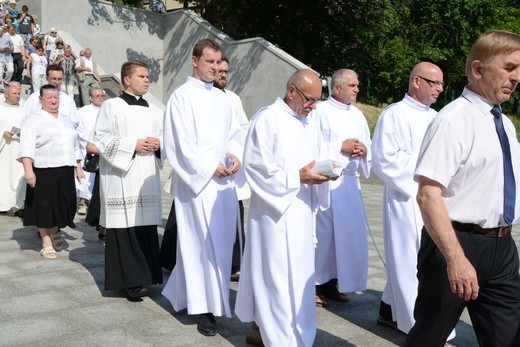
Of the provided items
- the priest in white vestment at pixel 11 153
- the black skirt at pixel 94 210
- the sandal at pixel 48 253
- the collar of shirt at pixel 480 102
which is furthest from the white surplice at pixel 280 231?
the priest in white vestment at pixel 11 153

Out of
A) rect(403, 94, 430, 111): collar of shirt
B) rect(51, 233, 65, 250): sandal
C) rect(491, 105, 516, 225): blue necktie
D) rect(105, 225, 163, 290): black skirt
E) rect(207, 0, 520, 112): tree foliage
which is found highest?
rect(207, 0, 520, 112): tree foliage

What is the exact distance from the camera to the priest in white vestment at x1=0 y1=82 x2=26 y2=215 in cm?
952

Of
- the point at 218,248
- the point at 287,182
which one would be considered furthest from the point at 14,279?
the point at 287,182

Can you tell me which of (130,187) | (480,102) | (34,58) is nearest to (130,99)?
(130,187)

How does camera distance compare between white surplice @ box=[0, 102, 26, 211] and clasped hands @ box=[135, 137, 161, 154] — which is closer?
clasped hands @ box=[135, 137, 161, 154]

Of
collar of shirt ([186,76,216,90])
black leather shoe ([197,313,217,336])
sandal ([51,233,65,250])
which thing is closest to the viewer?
black leather shoe ([197,313,217,336])

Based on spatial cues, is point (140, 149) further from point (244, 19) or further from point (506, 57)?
point (244, 19)

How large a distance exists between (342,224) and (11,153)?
20.5 feet

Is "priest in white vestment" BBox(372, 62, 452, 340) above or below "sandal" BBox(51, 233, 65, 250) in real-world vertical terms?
above

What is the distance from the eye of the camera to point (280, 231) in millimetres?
4145

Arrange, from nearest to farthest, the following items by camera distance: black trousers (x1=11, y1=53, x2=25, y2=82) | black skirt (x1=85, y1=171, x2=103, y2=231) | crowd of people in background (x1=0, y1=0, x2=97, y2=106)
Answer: black skirt (x1=85, y1=171, x2=103, y2=231) < crowd of people in background (x1=0, y1=0, x2=97, y2=106) < black trousers (x1=11, y1=53, x2=25, y2=82)

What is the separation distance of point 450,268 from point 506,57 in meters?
0.98

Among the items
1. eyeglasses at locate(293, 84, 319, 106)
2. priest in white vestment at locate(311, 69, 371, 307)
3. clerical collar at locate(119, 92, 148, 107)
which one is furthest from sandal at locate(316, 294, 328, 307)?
clerical collar at locate(119, 92, 148, 107)

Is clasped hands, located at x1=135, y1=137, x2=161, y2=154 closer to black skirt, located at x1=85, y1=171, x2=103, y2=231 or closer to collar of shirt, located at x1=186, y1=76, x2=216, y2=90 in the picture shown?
collar of shirt, located at x1=186, y1=76, x2=216, y2=90
